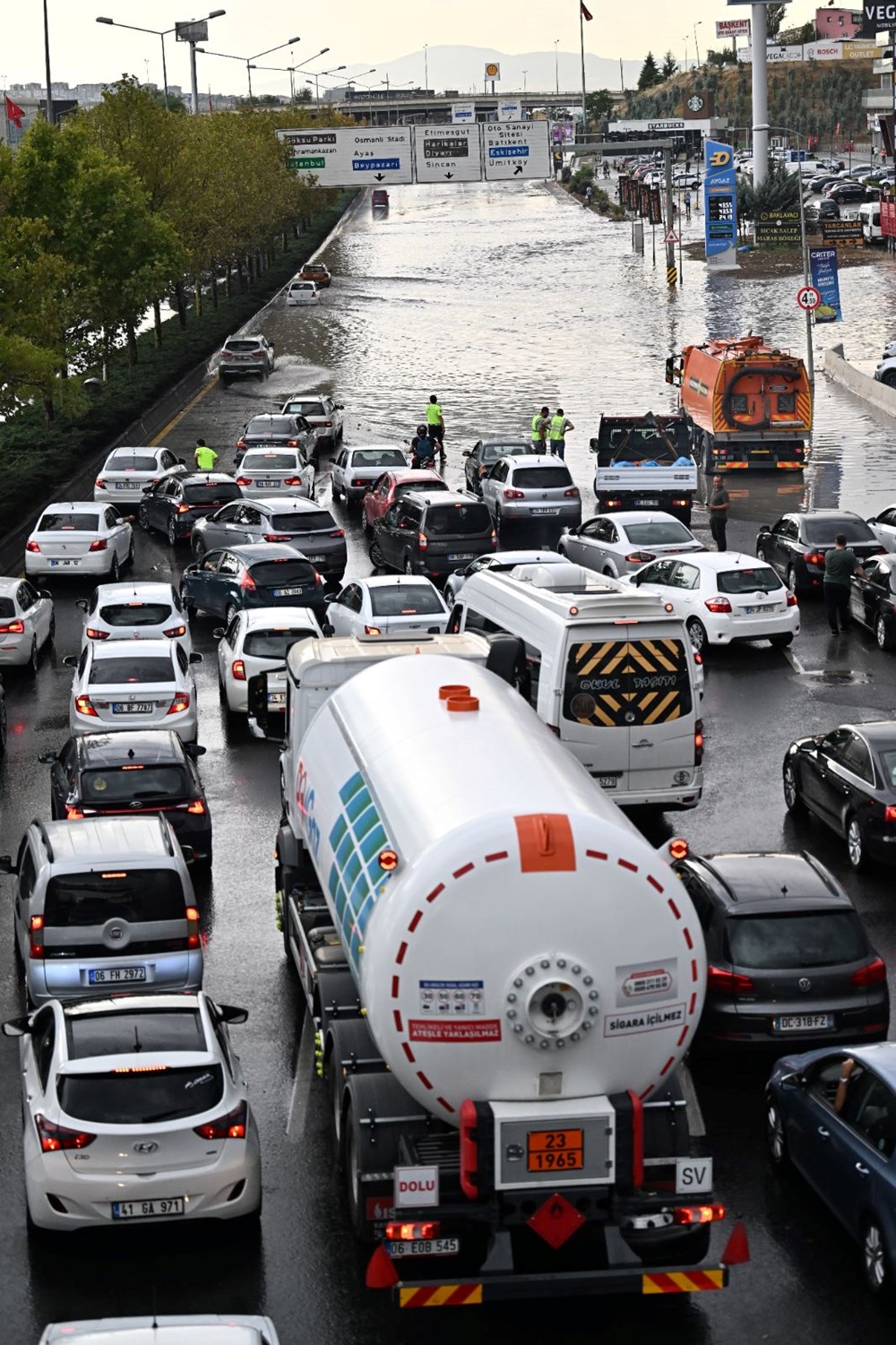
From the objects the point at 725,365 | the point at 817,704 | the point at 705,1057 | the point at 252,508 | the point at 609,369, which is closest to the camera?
the point at 705,1057

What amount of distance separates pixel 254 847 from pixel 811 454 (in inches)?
1106

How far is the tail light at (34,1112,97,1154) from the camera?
11297 mm

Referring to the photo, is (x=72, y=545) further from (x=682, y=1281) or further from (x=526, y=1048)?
(x=682, y=1281)

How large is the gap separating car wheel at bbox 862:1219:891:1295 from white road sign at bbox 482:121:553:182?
9002cm

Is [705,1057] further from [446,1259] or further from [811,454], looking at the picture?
[811,454]

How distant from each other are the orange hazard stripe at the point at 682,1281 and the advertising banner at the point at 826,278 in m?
44.2

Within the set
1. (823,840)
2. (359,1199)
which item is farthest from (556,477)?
(359,1199)

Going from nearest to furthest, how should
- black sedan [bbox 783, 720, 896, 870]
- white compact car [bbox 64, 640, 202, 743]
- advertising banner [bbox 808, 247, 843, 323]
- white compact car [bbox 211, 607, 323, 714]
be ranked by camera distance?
1. black sedan [bbox 783, 720, 896, 870]
2. white compact car [bbox 64, 640, 202, 743]
3. white compact car [bbox 211, 607, 323, 714]
4. advertising banner [bbox 808, 247, 843, 323]

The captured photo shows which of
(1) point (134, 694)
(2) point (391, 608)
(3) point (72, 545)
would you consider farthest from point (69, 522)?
(1) point (134, 694)

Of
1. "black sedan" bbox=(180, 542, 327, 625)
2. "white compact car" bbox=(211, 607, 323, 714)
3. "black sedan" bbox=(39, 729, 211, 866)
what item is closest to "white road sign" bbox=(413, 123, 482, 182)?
"black sedan" bbox=(180, 542, 327, 625)

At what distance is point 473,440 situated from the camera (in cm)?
4803

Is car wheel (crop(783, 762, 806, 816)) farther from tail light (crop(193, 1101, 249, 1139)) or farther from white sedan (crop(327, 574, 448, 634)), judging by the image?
tail light (crop(193, 1101, 249, 1139))

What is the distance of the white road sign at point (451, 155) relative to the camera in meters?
97.3

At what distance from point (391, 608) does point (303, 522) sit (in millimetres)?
7697
